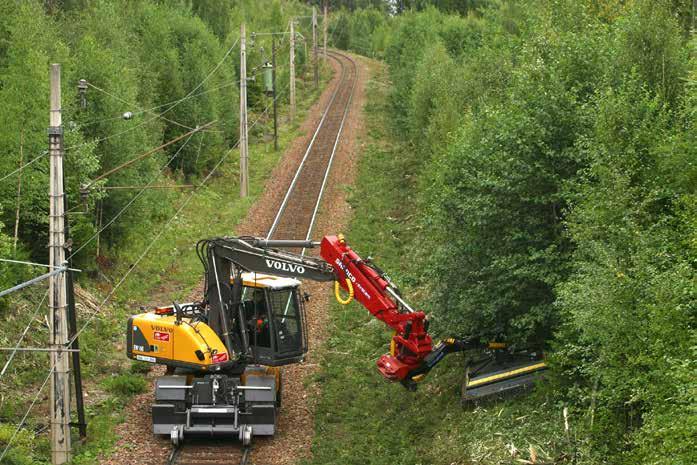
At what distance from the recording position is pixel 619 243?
15.7m

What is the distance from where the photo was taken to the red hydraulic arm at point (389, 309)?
18.8 m

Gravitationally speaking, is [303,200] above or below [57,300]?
below

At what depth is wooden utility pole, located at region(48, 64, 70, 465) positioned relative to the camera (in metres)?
17.6

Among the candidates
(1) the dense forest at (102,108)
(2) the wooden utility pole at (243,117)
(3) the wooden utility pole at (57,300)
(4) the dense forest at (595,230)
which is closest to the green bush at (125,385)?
(1) the dense forest at (102,108)

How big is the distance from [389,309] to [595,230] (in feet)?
15.3

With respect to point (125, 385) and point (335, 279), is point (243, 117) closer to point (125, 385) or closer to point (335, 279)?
point (125, 385)

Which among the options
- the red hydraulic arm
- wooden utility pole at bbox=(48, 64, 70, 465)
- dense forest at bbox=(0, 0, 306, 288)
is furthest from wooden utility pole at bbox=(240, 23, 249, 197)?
wooden utility pole at bbox=(48, 64, 70, 465)

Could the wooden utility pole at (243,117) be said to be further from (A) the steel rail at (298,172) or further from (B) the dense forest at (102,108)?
(B) the dense forest at (102,108)

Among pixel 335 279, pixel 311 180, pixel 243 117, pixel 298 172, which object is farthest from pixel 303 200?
pixel 335 279

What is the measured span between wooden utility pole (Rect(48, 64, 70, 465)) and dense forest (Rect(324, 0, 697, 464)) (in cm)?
823

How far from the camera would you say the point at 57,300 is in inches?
703

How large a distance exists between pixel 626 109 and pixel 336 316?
13.1 metres

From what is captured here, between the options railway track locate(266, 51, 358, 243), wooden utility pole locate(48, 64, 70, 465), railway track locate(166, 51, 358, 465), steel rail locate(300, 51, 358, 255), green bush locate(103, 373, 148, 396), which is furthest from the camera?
railway track locate(266, 51, 358, 243)

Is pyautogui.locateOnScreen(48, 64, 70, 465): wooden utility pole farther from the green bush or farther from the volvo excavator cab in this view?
the volvo excavator cab
